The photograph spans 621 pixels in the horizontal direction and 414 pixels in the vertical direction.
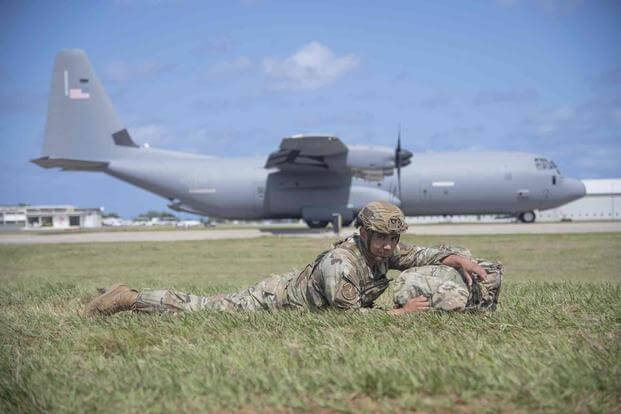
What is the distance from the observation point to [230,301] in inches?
217

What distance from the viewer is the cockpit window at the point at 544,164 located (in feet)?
110

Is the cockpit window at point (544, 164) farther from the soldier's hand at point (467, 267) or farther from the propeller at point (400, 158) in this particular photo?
the soldier's hand at point (467, 267)

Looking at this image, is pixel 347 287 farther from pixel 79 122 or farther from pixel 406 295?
pixel 79 122

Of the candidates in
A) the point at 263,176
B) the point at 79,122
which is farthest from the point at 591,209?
the point at 79,122

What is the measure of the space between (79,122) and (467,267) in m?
31.6

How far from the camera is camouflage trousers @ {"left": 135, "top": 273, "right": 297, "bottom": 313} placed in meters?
5.37

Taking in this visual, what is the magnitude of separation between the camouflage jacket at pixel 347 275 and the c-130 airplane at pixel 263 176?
25804mm

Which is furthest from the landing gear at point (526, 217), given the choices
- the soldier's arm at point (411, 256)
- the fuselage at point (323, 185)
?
the soldier's arm at point (411, 256)

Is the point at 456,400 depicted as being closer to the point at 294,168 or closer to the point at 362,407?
the point at 362,407

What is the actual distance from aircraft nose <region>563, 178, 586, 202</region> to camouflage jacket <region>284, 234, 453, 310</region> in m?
31.6

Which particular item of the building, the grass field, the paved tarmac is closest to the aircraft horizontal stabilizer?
the paved tarmac

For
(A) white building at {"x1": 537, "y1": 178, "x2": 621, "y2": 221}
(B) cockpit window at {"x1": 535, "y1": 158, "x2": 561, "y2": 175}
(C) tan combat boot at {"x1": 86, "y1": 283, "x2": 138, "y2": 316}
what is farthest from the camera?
(A) white building at {"x1": 537, "y1": 178, "x2": 621, "y2": 221}

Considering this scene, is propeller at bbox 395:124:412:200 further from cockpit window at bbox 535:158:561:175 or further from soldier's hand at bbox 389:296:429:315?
soldier's hand at bbox 389:296:429:315

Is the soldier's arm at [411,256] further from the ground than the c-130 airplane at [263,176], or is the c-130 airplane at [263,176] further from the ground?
the c-130 airplane at [263,176]
